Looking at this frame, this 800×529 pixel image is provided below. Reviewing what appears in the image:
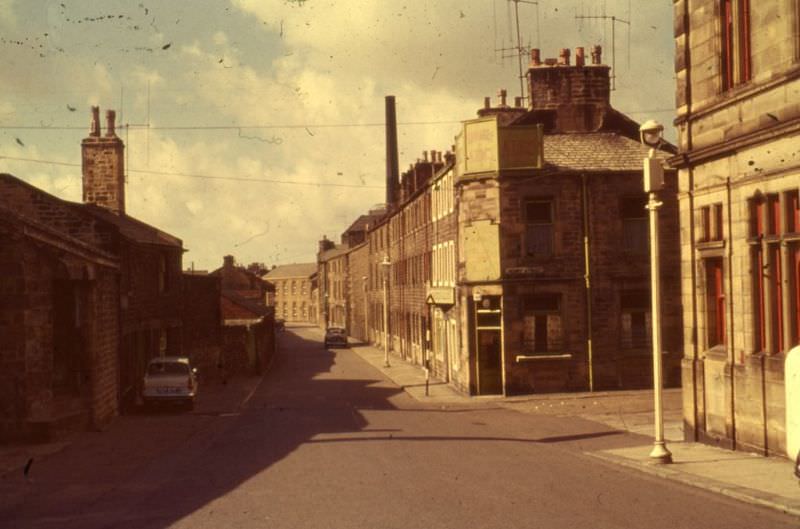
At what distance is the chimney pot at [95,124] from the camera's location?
122 ft

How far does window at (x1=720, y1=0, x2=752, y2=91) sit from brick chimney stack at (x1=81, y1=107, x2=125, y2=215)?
25881 mm

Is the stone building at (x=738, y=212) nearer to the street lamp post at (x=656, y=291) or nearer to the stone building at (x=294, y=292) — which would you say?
the street lamp post at (x=656, y=291)

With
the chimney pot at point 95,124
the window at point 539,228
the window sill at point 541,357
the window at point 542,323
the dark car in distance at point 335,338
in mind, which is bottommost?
the dark car in distance at point 335,338

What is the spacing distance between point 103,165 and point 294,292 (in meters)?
126

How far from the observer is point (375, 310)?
74812mm

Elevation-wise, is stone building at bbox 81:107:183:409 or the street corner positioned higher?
stone building at bbox 81:107:183:409

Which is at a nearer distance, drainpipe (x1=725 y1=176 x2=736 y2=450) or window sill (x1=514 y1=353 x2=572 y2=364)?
drainpipe (x1=725 y1=176 x2=736 y2=450)

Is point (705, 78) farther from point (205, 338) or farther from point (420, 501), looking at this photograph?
point (205, 338)

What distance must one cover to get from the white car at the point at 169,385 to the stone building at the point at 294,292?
127 meters

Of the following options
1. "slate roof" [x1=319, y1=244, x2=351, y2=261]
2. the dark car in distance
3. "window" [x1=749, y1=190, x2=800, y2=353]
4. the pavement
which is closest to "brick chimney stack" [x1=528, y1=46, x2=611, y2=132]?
the pavement

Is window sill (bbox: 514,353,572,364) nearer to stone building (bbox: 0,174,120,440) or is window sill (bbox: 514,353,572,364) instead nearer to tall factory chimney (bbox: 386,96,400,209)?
stone building (bbox: 0,174,120,440)

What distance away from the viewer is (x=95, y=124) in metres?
37.6

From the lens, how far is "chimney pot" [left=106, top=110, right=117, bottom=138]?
3728cm

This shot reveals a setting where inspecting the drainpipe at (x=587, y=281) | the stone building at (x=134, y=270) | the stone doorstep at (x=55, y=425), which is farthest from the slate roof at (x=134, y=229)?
the drainpipe at (x=587, y=281)
